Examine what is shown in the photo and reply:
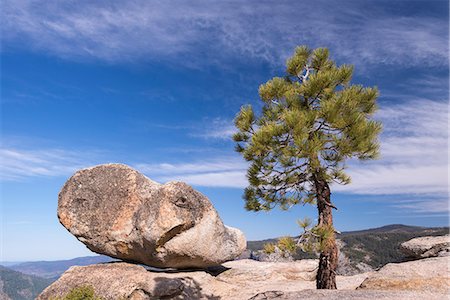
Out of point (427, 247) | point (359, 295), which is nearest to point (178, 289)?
point (359, 295)

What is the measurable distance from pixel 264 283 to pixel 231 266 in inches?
135

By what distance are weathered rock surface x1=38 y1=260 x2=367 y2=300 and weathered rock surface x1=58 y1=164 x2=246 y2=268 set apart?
1009mm

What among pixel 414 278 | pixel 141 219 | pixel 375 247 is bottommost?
pixel 414 278

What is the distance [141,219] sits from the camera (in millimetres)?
22281

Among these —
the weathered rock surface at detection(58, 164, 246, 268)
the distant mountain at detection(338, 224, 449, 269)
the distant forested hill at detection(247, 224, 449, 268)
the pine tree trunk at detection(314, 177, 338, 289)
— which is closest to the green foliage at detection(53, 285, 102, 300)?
the weathered rock surface at detection(58, 164, 246, 268)

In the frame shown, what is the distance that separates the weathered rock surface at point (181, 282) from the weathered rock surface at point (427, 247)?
593 centimetres

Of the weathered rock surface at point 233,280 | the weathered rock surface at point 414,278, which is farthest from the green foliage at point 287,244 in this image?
the weathered rock surface at point 414,278

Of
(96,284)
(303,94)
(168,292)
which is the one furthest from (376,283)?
(96,284)

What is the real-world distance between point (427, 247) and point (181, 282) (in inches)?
704

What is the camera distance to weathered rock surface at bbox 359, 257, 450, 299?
51.1ft

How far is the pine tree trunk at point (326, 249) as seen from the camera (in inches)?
659

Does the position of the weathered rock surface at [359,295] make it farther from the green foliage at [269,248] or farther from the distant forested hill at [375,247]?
the distant forested hill at [375,247]

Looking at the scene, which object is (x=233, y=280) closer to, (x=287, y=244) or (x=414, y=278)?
(x=287, y=244)

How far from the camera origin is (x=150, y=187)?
23.2 m
